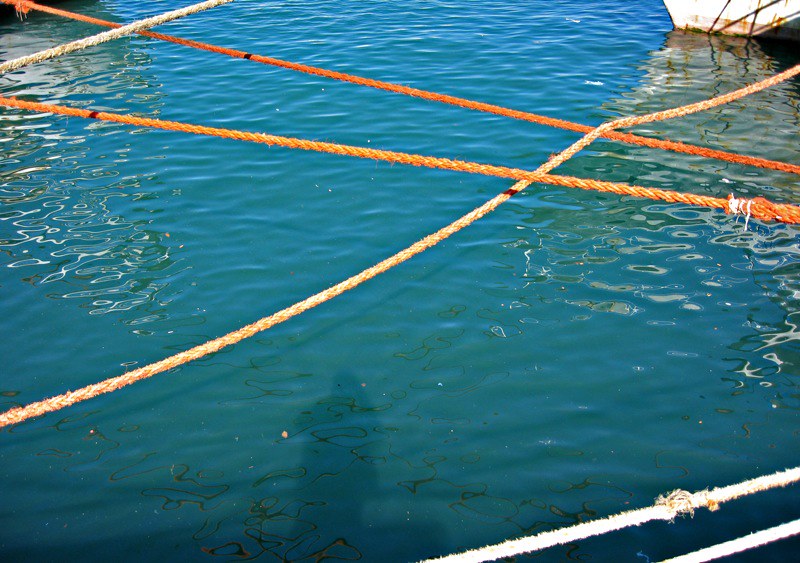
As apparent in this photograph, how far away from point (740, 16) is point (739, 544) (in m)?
9.78

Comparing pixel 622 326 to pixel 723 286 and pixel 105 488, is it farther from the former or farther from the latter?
pixel 105 488

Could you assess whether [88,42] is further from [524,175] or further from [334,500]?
[334,500]

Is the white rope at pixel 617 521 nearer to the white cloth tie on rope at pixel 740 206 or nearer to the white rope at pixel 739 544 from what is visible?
the white rope at pixel 739 544

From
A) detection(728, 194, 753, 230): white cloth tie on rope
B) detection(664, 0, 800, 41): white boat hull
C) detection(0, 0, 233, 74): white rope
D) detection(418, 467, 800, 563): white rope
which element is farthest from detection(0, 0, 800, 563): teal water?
detection(664, 0, 800, 41): white boat hull

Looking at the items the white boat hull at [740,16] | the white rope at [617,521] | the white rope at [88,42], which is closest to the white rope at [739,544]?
the white rope at [617,521]

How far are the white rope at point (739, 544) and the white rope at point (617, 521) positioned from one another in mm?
185

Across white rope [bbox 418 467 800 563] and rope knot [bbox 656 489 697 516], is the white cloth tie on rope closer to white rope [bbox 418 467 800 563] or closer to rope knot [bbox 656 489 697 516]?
white rope [bbox 418 467 800 563]

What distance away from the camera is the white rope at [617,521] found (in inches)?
104

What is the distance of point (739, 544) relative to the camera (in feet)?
8.43

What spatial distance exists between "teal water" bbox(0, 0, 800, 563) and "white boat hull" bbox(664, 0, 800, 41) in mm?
2239

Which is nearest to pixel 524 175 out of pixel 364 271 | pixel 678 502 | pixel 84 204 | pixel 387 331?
pixel 364 271

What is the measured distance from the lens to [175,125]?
17.9 feet

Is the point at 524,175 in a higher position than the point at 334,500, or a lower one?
higher

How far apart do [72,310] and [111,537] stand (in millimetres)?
2177
